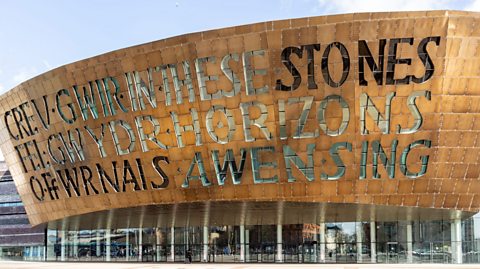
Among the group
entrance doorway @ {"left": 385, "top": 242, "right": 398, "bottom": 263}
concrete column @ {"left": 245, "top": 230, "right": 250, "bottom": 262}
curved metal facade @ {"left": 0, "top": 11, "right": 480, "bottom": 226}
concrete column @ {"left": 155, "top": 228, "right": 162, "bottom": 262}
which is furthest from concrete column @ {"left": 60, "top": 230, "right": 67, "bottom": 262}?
entrance doorway @ {"left": 385, "top": 242, "right": 398, "bottom": 263}

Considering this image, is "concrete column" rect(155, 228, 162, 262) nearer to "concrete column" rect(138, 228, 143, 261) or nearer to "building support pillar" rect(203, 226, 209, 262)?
"concrete column" rect(138, 228, 143, 261)

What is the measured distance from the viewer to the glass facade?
46.5 meters

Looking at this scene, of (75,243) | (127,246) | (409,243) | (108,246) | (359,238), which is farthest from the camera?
(75,243)

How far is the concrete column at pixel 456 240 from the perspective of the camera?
4541 cm

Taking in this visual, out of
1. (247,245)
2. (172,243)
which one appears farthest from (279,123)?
(172,243)

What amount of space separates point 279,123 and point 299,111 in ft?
4.39

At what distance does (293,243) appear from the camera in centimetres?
5125

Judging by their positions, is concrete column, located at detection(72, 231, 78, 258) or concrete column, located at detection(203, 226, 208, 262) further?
concrete column, located at detection(72, 231, 78, 258)

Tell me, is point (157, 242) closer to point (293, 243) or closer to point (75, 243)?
point (75, 243)

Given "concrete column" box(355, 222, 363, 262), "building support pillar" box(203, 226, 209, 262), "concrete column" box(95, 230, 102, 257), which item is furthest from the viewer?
"concrete column" box(95, 230, 102, 257)

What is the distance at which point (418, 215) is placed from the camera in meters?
43.1

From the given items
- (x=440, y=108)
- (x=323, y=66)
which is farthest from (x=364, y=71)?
(x=440, y=108)

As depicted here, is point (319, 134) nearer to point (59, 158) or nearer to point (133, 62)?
point (133, 62)

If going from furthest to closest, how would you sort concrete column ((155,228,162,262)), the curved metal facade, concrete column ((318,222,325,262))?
concrete column ((155,228,162,262))
concrete column ((318,222,325,262))
the curved metal facade
